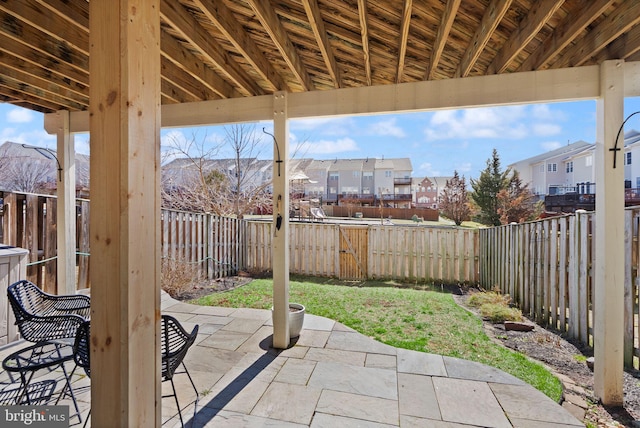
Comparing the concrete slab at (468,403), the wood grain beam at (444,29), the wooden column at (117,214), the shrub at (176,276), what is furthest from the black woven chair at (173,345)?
the shrub at (176,276)

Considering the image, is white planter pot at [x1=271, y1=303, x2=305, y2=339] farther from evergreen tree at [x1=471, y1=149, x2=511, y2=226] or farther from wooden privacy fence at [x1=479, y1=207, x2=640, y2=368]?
evergreen tree at [x1=471, y1=149, x2=511, y2=226]

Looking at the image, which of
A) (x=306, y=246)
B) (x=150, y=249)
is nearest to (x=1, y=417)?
(x=150, y=249)

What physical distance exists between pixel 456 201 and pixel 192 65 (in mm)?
15700

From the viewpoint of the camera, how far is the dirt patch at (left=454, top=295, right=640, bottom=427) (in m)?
2.24

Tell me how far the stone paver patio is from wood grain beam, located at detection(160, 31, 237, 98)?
2.59 meters

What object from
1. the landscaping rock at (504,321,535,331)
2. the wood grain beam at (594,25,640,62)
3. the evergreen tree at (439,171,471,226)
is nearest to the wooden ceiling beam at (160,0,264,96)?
the wood grain beam at (594,25,640,62)

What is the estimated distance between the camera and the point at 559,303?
3.68 meters

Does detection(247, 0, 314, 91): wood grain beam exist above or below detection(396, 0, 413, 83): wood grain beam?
above

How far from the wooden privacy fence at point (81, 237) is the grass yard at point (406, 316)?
105 centimetres

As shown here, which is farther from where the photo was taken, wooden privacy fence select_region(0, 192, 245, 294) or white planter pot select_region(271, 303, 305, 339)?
wooden privacy fence select_region(0, 192, 245, 294)

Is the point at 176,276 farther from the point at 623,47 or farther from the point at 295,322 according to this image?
the point at 623,47

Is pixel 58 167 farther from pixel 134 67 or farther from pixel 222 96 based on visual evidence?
pixel 134 67

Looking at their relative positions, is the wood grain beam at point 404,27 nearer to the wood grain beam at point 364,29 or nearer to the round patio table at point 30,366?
the wood grain beam at point 364,29

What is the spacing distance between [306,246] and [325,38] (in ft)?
17.7
